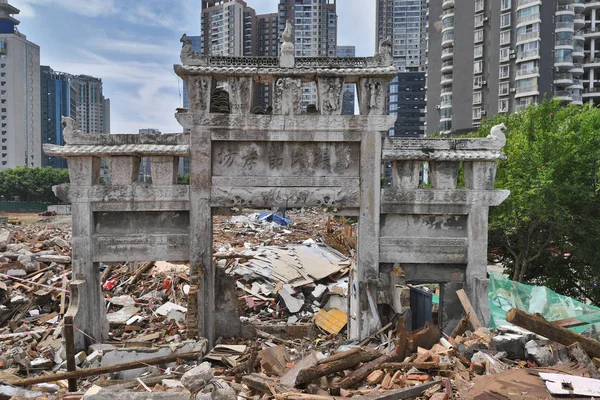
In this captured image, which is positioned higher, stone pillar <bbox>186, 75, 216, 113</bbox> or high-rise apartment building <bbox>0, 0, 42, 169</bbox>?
high-rise apartment building <bbox>0, 0, 42, 169</bbox>

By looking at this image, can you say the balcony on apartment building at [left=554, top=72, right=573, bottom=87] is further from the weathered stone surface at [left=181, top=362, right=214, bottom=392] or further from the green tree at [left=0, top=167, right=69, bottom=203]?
the green tree at [left=0, top=167, right=69, bottom=203]

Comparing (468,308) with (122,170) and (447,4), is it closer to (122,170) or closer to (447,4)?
(122,170)

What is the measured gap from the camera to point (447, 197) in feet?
31.7

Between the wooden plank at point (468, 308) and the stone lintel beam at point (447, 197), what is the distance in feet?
6.56

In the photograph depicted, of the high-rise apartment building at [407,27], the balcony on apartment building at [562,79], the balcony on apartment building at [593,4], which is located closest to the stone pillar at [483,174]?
the balcony on apartment building at [562,79]

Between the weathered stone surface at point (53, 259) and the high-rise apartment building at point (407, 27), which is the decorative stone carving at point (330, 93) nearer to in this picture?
the weathered stone surface at point (53, 259)

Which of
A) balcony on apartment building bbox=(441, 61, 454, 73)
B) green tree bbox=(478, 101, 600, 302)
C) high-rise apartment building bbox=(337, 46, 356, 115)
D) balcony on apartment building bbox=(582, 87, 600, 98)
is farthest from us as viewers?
high-rise apartment building bbox=(337, 46, 356, 115)

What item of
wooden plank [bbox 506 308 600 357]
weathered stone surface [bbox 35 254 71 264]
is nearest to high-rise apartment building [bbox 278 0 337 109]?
weathered stone surface [bbox 35 254 71 264]

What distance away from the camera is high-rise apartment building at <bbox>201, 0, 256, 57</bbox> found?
75.9 meters

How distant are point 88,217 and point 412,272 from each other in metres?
7.34

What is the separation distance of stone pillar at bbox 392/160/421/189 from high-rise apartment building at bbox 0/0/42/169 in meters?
79.0

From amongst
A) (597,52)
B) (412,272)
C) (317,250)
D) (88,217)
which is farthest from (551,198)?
(597,52)

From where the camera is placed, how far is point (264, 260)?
58.9 feet

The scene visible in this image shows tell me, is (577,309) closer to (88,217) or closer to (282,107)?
(282,107)
